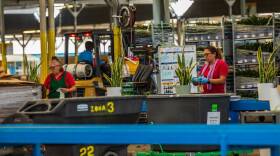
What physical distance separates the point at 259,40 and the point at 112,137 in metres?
12.1

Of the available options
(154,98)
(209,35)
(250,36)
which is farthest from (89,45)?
(154,98)

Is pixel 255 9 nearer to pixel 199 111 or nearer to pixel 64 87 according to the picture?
pixel 64 87

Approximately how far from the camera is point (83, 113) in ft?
12.0

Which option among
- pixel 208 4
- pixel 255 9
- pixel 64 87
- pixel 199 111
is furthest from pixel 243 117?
pixel 208 4

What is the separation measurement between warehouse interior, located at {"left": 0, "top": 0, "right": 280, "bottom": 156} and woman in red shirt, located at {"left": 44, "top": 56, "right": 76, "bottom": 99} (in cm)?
2

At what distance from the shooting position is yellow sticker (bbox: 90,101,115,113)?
3.70m

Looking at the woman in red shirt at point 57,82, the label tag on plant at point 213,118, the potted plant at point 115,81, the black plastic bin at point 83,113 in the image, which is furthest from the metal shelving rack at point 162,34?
the black plastic bin at point 83,113

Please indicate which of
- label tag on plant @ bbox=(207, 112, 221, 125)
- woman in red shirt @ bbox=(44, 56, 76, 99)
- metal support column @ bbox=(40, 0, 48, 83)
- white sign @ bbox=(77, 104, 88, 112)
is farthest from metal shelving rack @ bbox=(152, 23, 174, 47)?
white sign @ bbox=(77, 104, 88, 112)

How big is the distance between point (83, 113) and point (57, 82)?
630 cm

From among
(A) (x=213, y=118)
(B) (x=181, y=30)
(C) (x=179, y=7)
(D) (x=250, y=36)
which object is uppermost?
(C) (x=179, y=7)

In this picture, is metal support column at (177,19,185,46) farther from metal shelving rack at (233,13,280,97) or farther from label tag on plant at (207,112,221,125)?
label tag on plant at (207,112,221,125)

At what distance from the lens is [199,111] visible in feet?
17.2

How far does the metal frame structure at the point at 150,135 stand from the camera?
8.44 ft

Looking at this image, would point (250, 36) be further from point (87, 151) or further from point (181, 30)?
point (87, 151)
